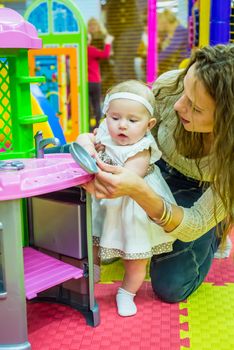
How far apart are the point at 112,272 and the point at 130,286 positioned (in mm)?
262

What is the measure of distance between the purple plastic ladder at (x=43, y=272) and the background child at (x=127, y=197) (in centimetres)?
12

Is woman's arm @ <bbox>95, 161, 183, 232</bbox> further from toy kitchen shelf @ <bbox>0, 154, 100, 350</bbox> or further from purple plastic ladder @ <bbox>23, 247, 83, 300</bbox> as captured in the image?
purple plastic ladder @ <bbox>23, 247, 83, 300</bbox>

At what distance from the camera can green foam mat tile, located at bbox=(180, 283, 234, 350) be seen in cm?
112

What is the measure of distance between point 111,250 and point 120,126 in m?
0.32

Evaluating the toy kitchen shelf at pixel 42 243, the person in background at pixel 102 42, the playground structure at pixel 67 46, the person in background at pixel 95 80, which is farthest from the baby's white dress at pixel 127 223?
the person in background at pixel 102 42

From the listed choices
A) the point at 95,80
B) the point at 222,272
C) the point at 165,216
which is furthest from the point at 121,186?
the point at 95,80

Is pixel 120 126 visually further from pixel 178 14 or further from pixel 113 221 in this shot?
pixel 178 14

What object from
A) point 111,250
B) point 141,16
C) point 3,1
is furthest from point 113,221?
point 3,1

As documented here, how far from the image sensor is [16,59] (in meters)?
1.30

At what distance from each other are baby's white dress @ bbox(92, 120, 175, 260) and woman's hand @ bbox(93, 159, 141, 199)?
159 millimetres

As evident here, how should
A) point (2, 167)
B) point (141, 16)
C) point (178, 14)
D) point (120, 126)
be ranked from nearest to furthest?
point (2, 167) < point (120, 126) < point (178, 14) < point (141, 16)

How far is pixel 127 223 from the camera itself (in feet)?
3.94

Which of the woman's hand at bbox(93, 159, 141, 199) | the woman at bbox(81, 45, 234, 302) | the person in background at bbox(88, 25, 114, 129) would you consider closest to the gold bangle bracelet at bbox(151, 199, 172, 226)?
the woman at bbox(81, 45, 234, 302)

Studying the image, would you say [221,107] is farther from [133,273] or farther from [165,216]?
[133,273]
